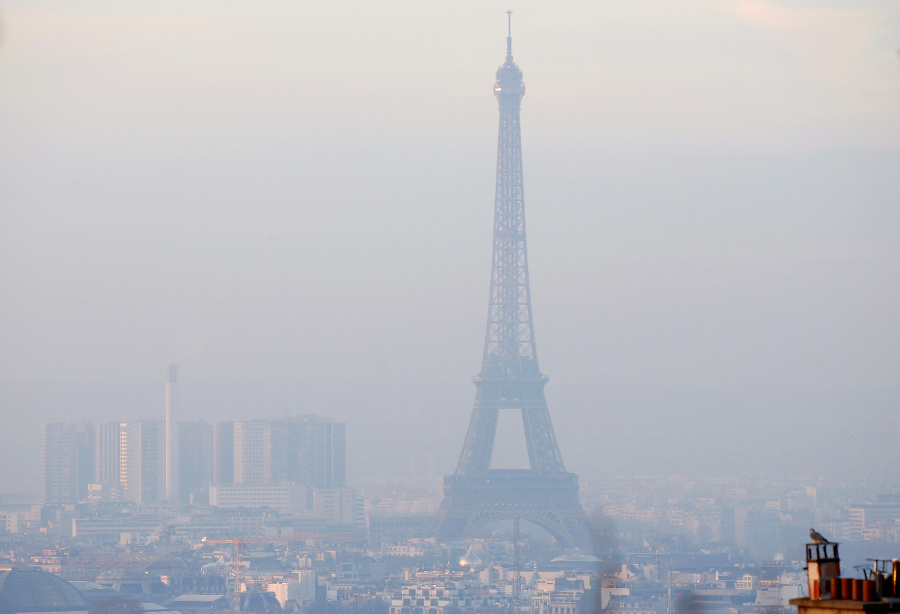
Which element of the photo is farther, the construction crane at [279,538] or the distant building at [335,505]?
the distant building at [335,505]

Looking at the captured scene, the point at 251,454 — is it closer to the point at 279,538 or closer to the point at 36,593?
the point at 279,538

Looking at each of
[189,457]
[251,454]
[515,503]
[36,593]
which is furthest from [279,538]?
[36,593]

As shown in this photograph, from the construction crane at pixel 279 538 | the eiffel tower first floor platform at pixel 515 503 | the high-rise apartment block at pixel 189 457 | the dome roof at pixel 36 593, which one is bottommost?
the dome roof at pixel 36 593

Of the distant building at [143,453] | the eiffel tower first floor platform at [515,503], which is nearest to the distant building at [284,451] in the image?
the distant building at [143,453]

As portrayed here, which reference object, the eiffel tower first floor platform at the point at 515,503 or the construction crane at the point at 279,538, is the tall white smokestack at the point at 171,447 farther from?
the eiffel tower first floor platform at the point at 515,503

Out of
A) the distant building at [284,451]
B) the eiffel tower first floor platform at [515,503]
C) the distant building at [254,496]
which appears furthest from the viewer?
the distant building at [254,496]

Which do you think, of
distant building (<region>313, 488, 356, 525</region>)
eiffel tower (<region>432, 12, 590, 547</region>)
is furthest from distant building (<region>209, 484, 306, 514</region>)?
eiffel tower (<region>432, 12, 590, 547</region>)
